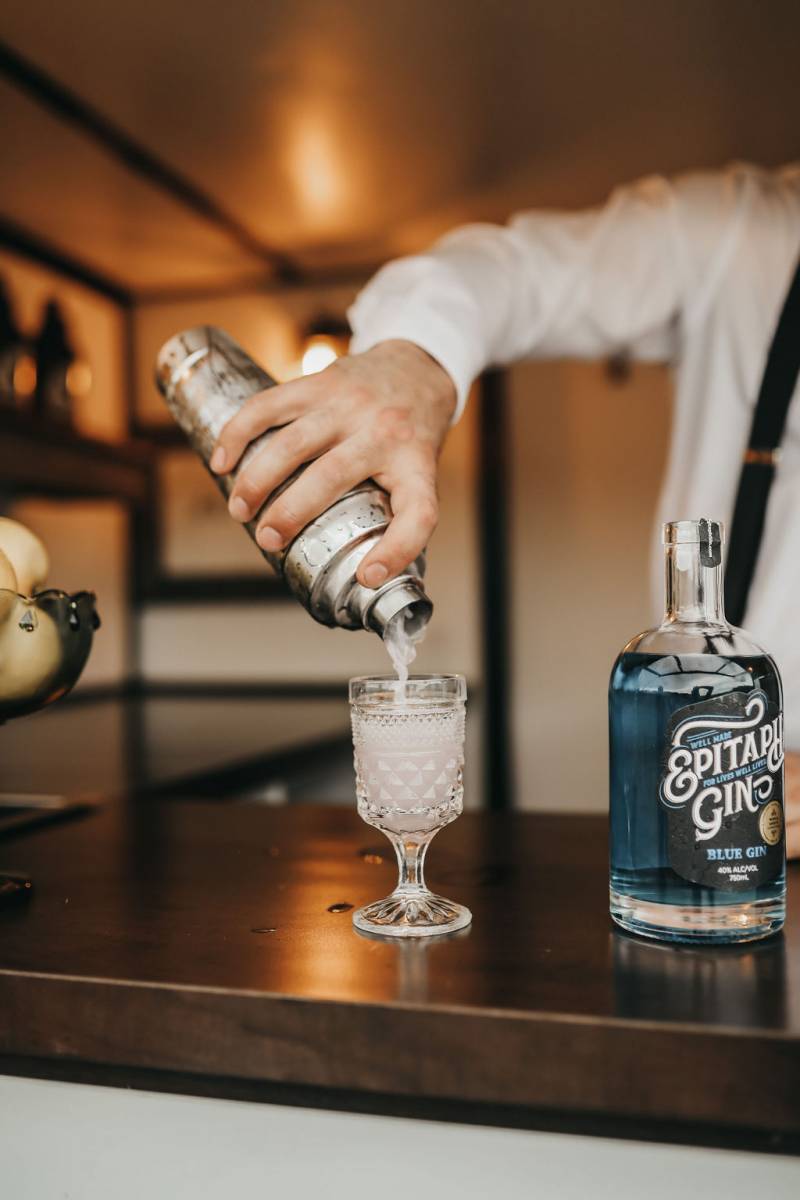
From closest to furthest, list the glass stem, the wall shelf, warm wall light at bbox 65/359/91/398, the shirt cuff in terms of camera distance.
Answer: the glass stem, the shirt cuff, the wall shelf, warm wall light at bbox 65/359/91/398

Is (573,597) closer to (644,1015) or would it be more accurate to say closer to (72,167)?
(72,167)

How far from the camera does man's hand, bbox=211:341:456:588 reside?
80 centimetres

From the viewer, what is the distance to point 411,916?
0.73m

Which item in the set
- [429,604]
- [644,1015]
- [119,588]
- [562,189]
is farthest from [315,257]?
[644,1015]

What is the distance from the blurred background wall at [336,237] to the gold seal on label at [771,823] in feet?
6.22

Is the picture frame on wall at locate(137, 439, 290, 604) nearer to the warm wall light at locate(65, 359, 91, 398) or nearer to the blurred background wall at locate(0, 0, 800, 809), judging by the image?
the blurred background wall at locate(0, 0, 800, 809)

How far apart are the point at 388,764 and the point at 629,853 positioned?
0.55 feet

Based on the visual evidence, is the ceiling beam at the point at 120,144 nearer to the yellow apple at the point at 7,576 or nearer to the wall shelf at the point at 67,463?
the wall shelf at the point at 67,463

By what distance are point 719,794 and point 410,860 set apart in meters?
0.24

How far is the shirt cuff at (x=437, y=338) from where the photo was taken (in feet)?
3.38

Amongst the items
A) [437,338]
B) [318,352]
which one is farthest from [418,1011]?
[318,352]

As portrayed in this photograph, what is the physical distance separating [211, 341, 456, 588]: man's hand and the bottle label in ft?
0.81

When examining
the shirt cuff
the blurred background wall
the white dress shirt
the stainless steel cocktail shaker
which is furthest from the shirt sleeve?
the blurred background wall

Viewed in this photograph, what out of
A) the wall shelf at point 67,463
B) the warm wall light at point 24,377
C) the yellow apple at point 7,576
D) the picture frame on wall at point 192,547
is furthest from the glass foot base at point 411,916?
the picture frame on wall at point 192,547
